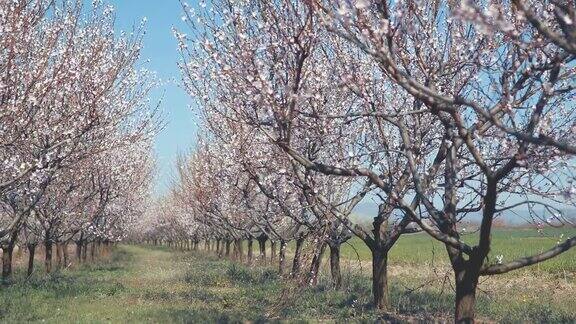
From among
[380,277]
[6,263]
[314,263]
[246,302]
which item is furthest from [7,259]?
[314,263]

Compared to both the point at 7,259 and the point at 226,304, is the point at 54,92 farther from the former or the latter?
the point at 7,259

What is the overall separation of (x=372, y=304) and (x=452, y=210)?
21.2 ft

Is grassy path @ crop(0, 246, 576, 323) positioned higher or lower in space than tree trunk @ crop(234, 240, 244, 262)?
lower

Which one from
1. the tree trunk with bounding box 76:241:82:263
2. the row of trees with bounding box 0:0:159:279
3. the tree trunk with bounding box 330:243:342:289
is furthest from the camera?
the tree trunk with bounding box 76:241:82:263

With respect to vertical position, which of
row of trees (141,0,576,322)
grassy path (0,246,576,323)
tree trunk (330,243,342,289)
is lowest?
grassy path (0,246,576,323)

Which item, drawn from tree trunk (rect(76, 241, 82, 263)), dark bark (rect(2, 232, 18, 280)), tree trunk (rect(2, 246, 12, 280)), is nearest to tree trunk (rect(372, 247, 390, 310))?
dark bark (rect(2, 232, 18, 280))

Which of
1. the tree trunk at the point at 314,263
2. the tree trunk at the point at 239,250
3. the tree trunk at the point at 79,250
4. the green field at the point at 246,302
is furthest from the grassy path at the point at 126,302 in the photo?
the tree trunk at the point at 239,250

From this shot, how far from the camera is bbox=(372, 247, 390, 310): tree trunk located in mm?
13680

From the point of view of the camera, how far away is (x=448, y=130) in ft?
25.7

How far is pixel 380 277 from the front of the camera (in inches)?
549

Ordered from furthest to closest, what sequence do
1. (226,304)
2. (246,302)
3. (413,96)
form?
(246,302) < (226,304) < (413,96)

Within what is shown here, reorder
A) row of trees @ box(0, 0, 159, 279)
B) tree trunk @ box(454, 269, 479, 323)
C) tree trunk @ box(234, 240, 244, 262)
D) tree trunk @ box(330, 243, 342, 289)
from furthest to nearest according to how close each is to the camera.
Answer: tree trunk @ box(234, 240, 244, 262) < tree trunk @ box(330, 243, 342, 289) < row of trees @ box(0, 0, 159, 279) < tree trunk @ box(454, 269, 479, 323)

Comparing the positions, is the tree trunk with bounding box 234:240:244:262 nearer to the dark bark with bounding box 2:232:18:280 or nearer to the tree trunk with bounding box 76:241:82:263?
the tree trunk with bounding box 76:241:82:263

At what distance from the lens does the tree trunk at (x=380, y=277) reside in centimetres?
1368
